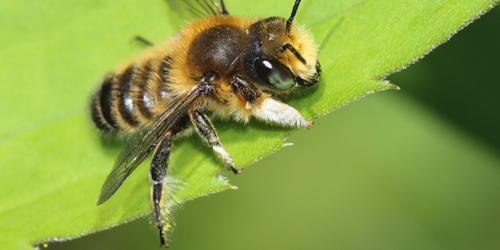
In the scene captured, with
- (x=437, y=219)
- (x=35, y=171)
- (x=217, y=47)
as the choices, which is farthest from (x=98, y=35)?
(x=437, y=219)

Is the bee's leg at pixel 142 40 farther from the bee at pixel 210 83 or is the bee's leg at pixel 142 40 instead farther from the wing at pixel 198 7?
the bee at pixel 210 83

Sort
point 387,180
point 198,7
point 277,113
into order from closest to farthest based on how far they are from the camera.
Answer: point 277,113, point 198,7, point 387,180

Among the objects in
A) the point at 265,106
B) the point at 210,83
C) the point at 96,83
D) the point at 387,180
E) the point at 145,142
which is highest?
the point at 265,106

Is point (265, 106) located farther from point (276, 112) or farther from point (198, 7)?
point (198, 7)

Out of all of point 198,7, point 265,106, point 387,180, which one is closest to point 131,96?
point 198,7

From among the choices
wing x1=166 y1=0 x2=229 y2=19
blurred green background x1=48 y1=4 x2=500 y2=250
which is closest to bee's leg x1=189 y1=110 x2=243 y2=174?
wing x1=166 y1=0 x2=229 y2=19

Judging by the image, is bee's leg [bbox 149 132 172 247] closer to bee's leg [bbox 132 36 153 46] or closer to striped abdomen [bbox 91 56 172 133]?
striped abdomen [bbox 91 56 172 133]

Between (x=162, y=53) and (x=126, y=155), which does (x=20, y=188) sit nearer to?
(x=126, y=155)
